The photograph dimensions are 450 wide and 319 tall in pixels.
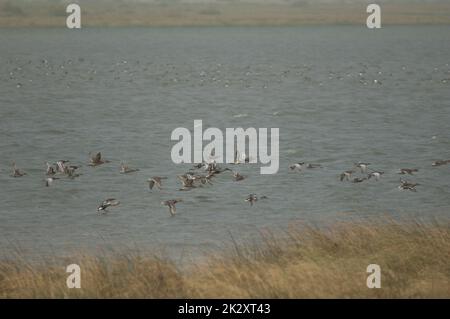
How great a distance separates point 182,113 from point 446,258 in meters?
32.9

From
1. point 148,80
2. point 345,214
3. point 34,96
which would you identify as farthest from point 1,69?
point 345,214

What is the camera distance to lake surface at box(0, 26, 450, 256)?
21.3 m

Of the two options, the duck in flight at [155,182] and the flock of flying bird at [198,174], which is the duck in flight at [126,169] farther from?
the duck in flight at [155,182]

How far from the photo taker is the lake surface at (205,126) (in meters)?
21.3

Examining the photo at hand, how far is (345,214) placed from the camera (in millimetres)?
21922

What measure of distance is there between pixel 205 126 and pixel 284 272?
27.6 meters

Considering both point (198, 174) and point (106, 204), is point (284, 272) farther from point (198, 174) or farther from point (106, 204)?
point (198, 174)

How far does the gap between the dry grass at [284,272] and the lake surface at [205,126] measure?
3.23m

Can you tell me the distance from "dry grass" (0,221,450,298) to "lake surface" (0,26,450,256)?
323cm

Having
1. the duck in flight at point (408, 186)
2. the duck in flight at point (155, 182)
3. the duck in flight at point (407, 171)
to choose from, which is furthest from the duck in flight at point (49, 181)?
the duck in flight at point (407, 171)

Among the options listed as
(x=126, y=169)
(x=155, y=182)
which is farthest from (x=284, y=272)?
(x=126, y=169)

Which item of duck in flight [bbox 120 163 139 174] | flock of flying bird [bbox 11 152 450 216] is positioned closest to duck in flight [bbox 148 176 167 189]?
flock of flying bird [bbox 11 152 450 216]

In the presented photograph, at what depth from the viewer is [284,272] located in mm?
14430

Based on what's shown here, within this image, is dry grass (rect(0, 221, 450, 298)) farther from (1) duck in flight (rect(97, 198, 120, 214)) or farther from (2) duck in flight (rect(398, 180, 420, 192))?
(2) duck in flight (rect(398, 180, 420, 192))
